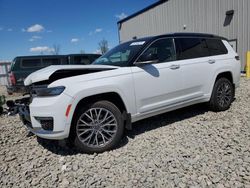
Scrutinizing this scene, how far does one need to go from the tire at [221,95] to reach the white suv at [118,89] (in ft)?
0.62

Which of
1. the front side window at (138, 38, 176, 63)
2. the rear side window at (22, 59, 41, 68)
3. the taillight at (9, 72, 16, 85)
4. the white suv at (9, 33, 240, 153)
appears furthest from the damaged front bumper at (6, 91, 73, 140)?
the rear side window at (22, 59, 41, 68)

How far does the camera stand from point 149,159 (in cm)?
301

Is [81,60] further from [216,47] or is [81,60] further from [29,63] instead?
[216,47]

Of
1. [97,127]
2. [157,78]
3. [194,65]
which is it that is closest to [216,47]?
[194,65]

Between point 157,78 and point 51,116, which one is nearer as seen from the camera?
point 51,116

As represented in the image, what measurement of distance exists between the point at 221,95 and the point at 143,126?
1.97 meters

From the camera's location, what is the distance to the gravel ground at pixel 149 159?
2566mm

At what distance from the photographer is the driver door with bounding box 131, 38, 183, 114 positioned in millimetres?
3492

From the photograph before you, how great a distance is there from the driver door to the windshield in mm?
168

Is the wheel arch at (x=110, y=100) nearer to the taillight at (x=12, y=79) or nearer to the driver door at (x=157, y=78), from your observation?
the driver door at (x=157, y=78)

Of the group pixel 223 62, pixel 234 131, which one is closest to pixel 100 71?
pixel 234 131

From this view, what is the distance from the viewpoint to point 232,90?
16.5 feet

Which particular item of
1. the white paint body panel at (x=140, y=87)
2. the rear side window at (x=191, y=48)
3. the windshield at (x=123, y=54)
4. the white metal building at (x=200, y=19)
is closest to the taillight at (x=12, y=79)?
the windshield at (x=123, y=54)

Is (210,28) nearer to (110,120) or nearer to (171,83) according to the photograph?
(171,83)
